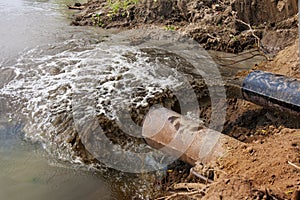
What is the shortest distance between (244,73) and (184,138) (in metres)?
2.85

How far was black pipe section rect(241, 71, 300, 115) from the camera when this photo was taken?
11.1 feet

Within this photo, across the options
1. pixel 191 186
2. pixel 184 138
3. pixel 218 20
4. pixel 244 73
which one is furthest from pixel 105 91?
pixel 218 20

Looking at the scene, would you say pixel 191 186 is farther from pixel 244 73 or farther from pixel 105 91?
pixel 244 73

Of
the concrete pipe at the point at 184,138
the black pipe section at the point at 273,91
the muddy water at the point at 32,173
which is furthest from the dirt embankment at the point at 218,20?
the muddy water at the point at 32,173

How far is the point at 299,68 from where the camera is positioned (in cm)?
450

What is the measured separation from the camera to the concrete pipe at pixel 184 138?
9.58 feet

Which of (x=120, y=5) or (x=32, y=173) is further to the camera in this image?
(x=120, y=5)

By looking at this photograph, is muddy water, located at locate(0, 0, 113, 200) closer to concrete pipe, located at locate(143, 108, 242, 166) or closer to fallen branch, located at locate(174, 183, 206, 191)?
concrete pipe, located at locate(143, 108, 242, 166)

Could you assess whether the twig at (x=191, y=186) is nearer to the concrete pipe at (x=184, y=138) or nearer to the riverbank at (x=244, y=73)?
the riverbank at (x=244, y=73)

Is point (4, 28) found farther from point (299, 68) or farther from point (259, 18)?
point (299, 68)

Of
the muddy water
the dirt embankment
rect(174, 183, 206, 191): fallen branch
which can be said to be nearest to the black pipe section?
rect(174, 183, 206, 191): fallen branch

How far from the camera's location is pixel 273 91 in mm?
3553

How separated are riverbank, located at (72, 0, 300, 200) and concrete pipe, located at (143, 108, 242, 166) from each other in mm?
152

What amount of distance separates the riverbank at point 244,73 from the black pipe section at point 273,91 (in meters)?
0.20
